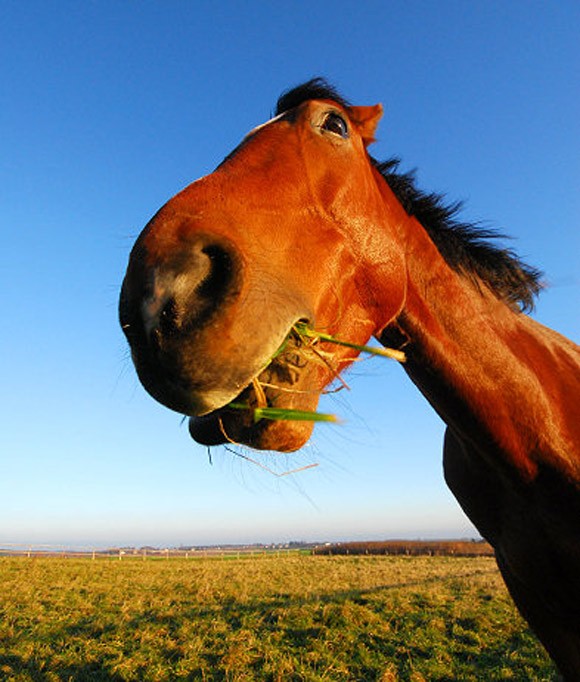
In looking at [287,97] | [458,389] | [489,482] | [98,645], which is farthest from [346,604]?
[287,97]

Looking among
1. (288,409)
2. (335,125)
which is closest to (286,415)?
(288,409)

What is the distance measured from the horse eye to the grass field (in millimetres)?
6721

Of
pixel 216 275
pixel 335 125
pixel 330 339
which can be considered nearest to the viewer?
pixel 216 275

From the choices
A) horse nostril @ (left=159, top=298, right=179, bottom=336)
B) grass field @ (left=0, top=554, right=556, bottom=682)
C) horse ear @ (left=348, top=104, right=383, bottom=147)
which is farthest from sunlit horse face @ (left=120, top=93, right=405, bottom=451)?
grass field @ (left=0, top=554, right=556, bottom=682)

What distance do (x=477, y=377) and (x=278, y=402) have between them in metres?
1.34

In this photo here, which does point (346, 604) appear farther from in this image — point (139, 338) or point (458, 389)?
point (139, 338)

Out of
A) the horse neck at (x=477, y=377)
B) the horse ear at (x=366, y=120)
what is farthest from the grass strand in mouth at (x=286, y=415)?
the horse ear at (x=366, y=120)

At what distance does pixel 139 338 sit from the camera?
5.34 feet

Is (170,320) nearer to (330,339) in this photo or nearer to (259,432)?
(259,432)

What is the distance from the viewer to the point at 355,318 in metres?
2.22

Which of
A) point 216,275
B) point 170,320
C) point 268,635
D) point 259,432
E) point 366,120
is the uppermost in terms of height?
point 366,120

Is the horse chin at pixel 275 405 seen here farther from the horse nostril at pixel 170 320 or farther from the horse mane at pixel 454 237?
the horse mane at pixel 454 237

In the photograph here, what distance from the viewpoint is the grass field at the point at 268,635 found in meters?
6.67

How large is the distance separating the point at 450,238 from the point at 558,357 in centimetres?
107
